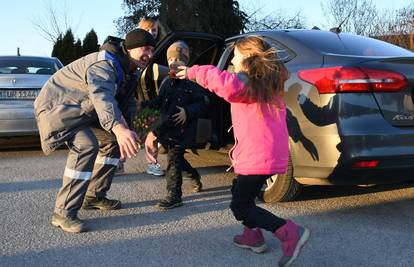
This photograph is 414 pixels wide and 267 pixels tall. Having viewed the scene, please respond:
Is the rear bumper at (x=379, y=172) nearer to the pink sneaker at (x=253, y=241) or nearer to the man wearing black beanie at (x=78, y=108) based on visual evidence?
the pink sneaker at (x=253, y=241)

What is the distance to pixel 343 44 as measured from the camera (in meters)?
4.54

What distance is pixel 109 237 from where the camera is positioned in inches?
152

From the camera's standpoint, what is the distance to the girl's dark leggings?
334cm

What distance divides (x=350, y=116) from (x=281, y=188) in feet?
3.21

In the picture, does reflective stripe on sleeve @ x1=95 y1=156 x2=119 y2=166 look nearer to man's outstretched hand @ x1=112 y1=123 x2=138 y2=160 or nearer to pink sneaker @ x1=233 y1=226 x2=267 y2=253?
man's outstretched hand @ x1=112 y1=123 x2=138 y2=160

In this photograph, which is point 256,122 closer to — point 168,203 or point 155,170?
point 168,203

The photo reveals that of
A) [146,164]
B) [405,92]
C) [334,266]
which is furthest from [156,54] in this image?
[334,266]

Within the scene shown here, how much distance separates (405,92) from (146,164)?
3.65 metres

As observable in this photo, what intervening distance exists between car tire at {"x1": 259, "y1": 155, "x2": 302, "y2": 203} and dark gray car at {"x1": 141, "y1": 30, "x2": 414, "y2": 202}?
0.16ft

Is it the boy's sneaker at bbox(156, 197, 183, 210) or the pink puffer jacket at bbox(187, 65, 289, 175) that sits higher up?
the pink puffer jacket at bbox(187, 65, 289, 175)

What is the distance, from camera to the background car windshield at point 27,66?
7.83 metres

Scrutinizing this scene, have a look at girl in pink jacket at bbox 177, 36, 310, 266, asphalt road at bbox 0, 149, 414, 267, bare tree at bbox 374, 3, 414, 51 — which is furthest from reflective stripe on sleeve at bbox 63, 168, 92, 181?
bare tree at bbox 374, 3, 414, 51

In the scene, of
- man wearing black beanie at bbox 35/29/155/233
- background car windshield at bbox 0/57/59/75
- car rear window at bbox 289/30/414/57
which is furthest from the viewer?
background car windshield at bbox 0/57/59/75

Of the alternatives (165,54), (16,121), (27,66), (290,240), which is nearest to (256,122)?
(290,240)
